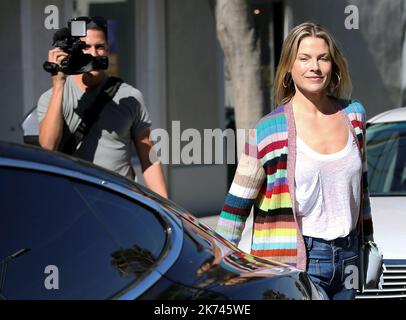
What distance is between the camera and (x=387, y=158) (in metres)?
7.00

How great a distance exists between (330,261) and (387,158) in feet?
9.36

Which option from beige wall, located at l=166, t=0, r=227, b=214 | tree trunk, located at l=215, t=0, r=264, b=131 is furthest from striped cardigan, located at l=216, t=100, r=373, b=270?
beige wall, located at l=166, t=0, r=227, b=214

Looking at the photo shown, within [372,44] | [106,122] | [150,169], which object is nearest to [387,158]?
[150,169]

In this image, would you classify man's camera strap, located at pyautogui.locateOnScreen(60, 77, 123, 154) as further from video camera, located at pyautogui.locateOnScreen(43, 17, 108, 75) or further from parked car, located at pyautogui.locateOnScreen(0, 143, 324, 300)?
parked car, located at pyautogui.locateOnScreen(0, 143, 324, 300)

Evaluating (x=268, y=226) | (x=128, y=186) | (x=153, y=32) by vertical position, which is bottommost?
(x=268, y=226)

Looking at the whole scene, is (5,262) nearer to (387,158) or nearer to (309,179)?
Result: (309,179)

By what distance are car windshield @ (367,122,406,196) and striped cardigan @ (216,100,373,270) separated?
2307 mm

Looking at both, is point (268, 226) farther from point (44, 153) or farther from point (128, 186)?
point (44, 153)

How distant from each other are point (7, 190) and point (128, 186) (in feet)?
1.71

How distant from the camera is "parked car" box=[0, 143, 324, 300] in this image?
303cm

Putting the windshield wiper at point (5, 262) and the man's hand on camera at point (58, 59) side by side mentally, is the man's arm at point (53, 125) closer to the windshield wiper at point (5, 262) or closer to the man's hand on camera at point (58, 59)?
the man's hand on camera at point (58, 59)

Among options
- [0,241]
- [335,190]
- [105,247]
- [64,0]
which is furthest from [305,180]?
[64,0]

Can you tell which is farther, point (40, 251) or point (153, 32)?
point (153, 32)

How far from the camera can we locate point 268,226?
435cm
